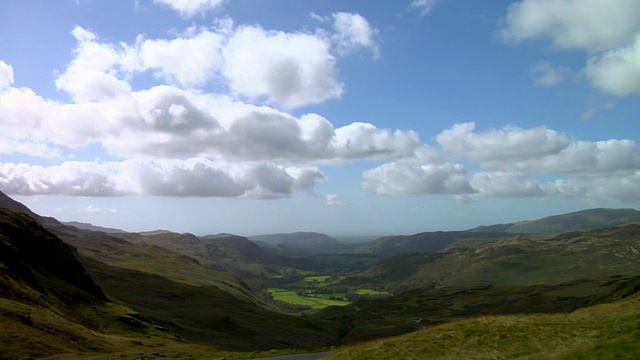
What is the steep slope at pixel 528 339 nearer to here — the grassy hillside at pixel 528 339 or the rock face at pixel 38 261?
the grassy hillside at pixel 528 339

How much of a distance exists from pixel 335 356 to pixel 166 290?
139469mm

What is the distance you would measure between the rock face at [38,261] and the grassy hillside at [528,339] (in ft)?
206

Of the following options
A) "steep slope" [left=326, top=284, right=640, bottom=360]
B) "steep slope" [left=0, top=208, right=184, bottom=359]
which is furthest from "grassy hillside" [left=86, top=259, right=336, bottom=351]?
"steep slope" [left=326, top=284, right=640, bottom=360]

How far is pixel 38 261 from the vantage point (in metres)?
86.0

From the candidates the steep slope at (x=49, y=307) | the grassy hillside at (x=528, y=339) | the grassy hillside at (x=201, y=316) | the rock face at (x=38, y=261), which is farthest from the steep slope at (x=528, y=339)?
the rock face at (x=38, y=261)

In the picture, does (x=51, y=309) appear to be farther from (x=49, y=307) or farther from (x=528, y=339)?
(x=528, y=339)

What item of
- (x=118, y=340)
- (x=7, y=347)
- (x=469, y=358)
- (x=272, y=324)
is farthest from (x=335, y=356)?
(x=272, y=324)

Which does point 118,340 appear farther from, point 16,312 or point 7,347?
point 7,347

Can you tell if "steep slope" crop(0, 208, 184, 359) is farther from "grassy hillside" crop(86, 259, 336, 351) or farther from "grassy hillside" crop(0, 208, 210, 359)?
"grassy hillside" crop(86, 259, 336, 351)

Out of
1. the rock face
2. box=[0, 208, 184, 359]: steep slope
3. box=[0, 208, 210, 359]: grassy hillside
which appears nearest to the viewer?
box=[0, 208, 210, 359]: grassy hillside

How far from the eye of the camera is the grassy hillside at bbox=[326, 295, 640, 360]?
28.6 m

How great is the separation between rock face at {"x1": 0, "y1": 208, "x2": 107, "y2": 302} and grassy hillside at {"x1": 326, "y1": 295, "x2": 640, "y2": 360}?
206 ft

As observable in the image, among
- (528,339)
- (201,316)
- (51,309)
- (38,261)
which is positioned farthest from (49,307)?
→ (528,339)

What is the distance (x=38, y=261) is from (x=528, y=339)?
307ft
